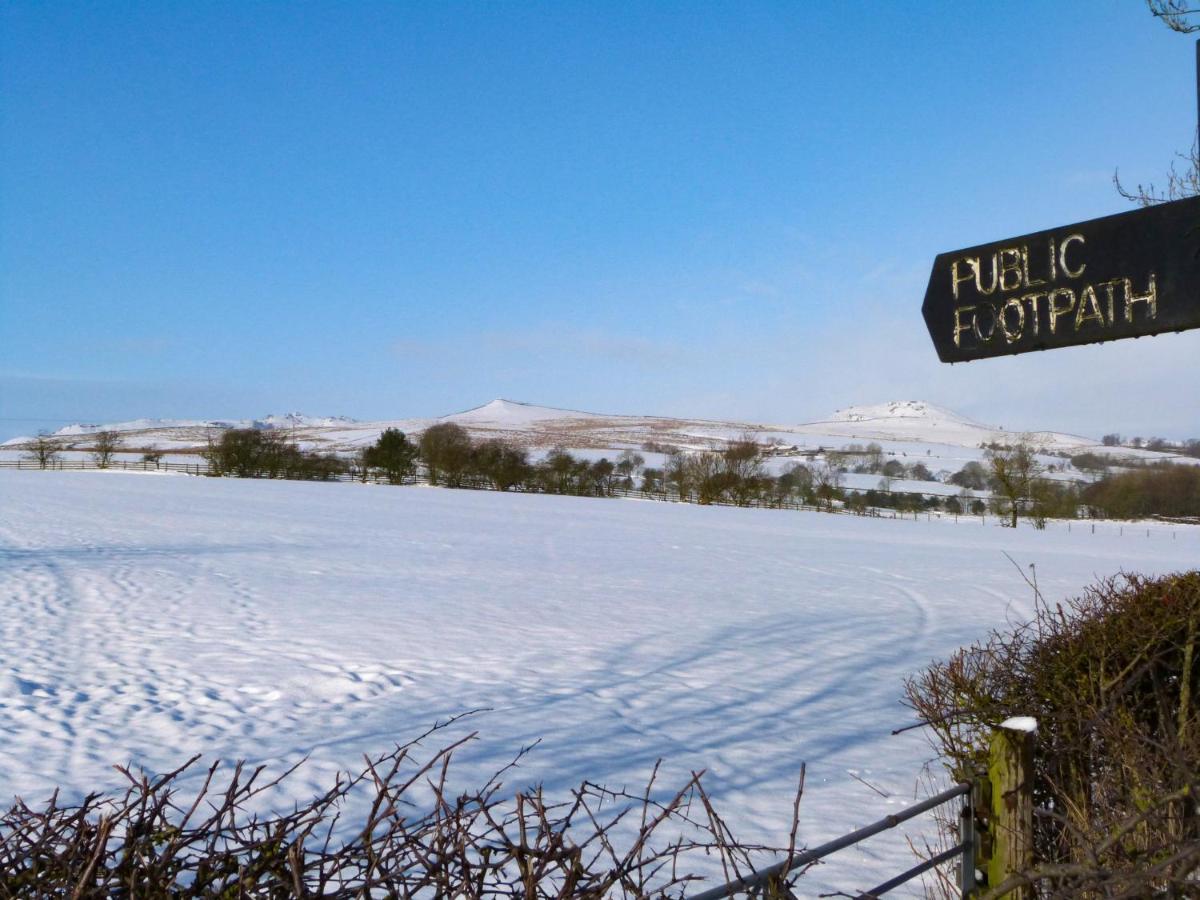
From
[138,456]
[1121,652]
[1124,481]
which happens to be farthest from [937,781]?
[138,456]

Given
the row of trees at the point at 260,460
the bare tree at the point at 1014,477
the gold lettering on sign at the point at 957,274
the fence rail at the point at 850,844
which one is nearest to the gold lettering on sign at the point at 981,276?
the gold lettering on sign at the point at 957,274

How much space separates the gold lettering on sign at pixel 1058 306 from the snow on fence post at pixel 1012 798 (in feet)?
3.75

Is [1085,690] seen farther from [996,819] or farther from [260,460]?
[260,460]

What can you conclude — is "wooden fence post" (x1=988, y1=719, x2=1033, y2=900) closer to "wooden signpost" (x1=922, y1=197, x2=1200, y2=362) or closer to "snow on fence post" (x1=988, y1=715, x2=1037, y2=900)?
"snow on fence post" (x1=988, y1=715, x2=1037, y2=900)

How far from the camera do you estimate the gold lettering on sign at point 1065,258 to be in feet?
6.62

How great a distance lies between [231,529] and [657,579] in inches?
595

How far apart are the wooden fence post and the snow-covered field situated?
3009 millimetres

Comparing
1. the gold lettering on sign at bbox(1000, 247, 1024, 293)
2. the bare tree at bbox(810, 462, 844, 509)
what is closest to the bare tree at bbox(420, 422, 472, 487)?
the bare tree at bbox(810, 462, 844, 509)

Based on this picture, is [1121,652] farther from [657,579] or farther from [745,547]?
[745,547]

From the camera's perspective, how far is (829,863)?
5.27 m

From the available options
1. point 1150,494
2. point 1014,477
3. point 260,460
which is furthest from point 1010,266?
point 260,460

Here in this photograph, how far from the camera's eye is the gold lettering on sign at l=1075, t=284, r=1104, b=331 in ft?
6.50

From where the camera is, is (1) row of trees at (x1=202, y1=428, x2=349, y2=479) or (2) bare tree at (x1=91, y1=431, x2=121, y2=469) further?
(2) bare tree at (x1=91, y1=431, x2=121, y2=469)

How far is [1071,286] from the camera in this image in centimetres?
203
